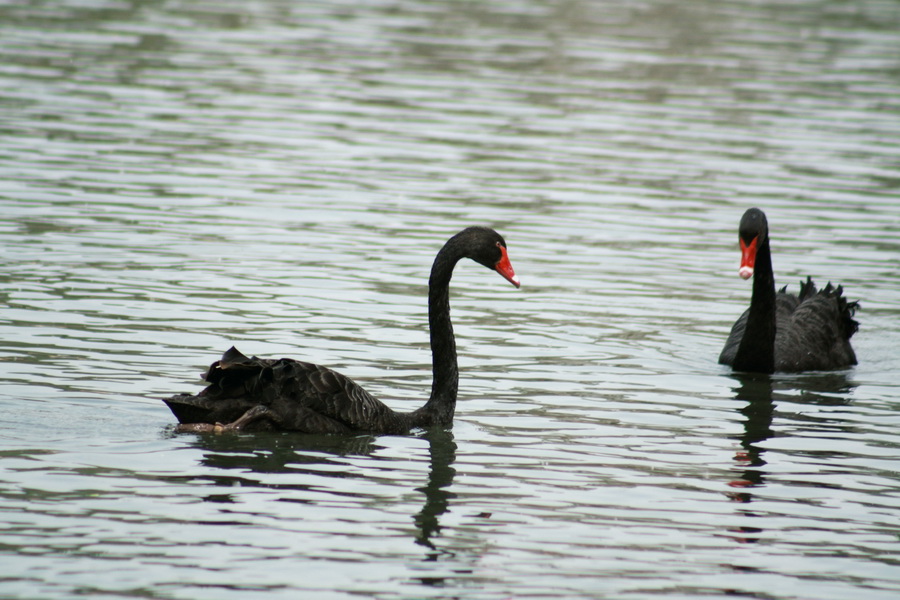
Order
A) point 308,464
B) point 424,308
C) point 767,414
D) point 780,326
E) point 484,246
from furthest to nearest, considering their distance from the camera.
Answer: point 424,308, point 780,326, point 767,414, point 484,246, point 308,464

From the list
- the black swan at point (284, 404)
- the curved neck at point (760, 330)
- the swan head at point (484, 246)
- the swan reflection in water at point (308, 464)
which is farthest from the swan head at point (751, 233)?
the swan reflection in water at point (308, 464)

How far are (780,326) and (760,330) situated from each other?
3.54 ft

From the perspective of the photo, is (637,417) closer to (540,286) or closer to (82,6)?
(540,286)

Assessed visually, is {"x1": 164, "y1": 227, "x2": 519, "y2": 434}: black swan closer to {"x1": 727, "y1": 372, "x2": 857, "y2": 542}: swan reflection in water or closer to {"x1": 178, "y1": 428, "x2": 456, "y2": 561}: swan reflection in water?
{"x1": 178, "y1": 428, "x2": 456, "y2": 561}: swan reflection in water

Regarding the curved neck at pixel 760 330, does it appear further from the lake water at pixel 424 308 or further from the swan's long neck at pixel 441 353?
the swan's long neck at pixel 441 353

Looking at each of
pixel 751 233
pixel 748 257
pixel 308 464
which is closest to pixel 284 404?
pixel 308 464

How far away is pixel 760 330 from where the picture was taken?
11.5 m

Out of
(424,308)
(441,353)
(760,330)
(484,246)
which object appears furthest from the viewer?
(424,308)

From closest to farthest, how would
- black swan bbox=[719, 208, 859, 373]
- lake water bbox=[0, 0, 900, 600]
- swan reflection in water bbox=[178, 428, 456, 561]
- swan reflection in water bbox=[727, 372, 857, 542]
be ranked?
lake water bbox=[0, 0, 900, 600]
swan reflection in water bbox=[178, 428, 456, 561]
swan reflection in water bbox=[727, 372, 857, 542]
black swan bbox=[719, 208, 859, 373]

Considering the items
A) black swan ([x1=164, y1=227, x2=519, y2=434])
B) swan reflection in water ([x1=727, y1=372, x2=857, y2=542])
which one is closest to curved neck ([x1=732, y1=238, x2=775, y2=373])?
swan reflection in water ([x1=727, y1=372, x2=857, y2=542])

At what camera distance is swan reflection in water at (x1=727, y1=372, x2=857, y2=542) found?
855 cm

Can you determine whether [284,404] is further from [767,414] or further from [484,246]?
[767,414]

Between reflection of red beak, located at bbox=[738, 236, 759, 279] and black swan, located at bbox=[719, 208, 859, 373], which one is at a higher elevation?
reflection of red beak, located at bbox=[738, 236, 759, 279]

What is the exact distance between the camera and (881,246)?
52.4 feet
